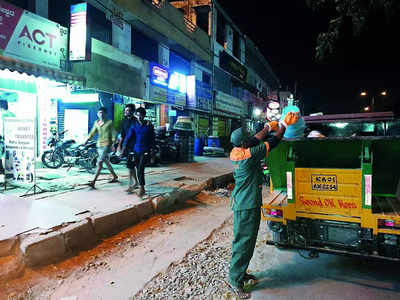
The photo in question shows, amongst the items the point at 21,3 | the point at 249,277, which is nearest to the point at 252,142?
the point at 249,277

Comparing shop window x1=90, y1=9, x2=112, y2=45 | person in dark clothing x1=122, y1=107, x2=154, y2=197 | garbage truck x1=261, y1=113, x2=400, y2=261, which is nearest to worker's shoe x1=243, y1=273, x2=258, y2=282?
garbage truck x1=261, y1=113, x2=400, y2=261

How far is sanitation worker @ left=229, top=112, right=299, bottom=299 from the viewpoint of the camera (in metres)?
3.13

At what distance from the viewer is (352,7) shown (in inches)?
224

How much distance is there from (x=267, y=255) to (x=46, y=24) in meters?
8.80

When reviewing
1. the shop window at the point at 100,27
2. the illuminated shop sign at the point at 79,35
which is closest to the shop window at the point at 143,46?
the shop window at the point at 100,27

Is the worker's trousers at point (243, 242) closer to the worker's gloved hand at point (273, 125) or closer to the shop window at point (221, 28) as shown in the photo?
the worker's gloved hand at point (273, 125)

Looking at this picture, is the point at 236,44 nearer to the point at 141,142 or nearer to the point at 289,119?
the point at 141,142

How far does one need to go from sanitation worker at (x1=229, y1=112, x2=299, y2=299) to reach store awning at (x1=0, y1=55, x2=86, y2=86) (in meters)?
6.83

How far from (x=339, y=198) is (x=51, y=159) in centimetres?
939

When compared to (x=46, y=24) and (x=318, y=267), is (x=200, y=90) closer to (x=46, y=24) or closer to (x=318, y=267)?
(x=46, y=24)

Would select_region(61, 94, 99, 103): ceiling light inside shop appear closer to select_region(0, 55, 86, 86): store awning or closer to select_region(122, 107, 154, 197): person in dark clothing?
select_region(0, 55, 86, 86): store awning

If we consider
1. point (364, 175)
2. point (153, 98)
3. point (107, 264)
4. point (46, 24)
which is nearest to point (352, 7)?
point (364, 175)

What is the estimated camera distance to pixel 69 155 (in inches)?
396

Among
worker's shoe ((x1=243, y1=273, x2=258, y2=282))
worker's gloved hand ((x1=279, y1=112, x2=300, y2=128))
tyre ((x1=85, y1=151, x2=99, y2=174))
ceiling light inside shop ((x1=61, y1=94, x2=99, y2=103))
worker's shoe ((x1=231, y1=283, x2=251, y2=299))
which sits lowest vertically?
worker's shoe ((x1=231, y1=283, x2=251, y2=299))
